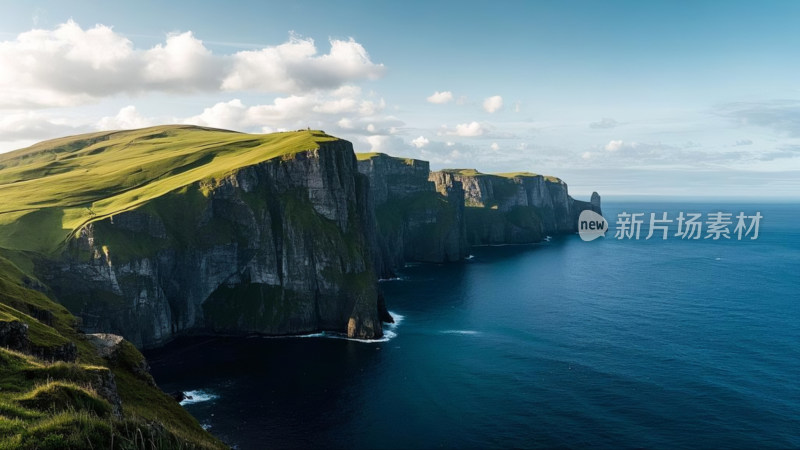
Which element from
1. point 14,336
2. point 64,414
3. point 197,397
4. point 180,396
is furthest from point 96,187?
point 64,414

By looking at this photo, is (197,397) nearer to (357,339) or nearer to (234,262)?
(357,339)

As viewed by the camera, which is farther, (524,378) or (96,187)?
(96,187)

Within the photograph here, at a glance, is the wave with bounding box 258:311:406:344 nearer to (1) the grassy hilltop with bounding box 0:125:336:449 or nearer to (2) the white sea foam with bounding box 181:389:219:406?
(2) the white sea foam with bounding box 181:389:219:406

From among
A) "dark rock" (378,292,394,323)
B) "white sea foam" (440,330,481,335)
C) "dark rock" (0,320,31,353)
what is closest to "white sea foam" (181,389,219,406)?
"dark rock" (0,320,31,353)

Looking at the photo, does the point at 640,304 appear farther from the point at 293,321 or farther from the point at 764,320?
the point at 293,321

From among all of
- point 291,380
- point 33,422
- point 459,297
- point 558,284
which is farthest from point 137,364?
point 558,284

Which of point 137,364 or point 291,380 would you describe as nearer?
point 137,364
